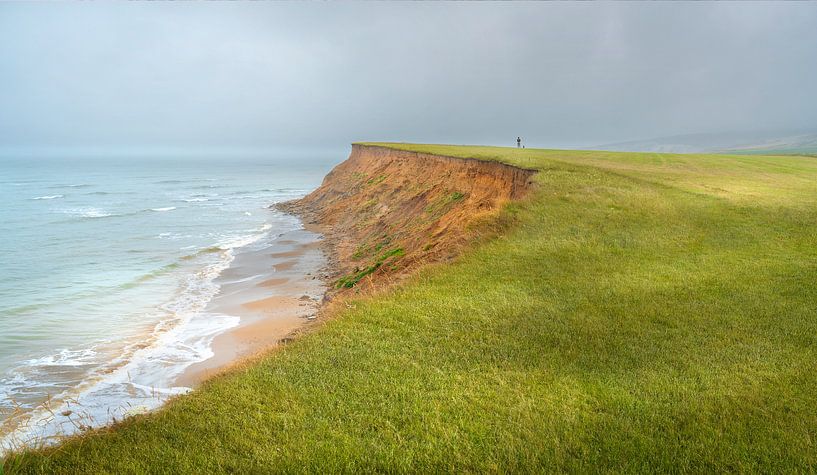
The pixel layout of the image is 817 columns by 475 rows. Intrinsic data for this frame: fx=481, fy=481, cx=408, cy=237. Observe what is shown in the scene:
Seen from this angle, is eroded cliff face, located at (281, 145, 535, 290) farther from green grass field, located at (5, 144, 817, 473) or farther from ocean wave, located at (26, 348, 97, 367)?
ocean wave, located at (26, 348, 97, 367)

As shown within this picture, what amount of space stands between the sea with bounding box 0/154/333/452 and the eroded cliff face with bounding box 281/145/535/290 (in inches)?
227

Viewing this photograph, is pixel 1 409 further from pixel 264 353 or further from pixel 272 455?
Result: pixel 272 455

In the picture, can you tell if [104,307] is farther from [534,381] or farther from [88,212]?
[88,212]

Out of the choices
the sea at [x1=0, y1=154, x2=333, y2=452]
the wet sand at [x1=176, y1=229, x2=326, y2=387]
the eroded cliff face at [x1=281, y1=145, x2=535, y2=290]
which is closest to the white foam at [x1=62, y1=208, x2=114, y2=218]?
the sea at [x1=0, y1=154, x2=333, y2=452]

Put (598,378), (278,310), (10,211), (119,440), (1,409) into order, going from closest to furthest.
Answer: (119,440) → (598,378) → (1,409) → (278,310) → (10,211)

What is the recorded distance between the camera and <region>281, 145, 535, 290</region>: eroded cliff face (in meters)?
18.3

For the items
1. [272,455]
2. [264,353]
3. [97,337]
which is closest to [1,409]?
[97,337]

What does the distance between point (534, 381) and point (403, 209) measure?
27620 mm

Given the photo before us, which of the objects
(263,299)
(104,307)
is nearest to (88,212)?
(104,307)

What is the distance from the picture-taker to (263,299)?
2119cm

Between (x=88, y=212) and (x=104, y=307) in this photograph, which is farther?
(x=88, y=212)

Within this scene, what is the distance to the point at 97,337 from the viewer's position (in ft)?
55.6

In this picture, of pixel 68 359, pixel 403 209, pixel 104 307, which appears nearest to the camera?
pixel 68 359

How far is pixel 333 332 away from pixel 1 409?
29.0 feet
